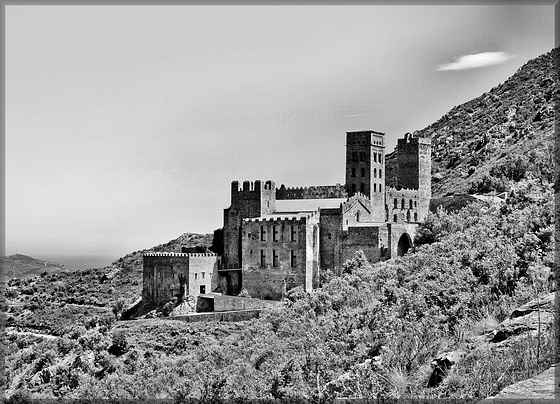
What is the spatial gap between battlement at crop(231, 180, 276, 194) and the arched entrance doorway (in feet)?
33.7

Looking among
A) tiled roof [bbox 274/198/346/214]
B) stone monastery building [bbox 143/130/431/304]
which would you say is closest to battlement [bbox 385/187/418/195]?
stone monastery building [bbox 143/130/431/304]

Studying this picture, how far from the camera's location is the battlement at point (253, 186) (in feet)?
177

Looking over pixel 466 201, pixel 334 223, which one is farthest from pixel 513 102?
pixel 334 223

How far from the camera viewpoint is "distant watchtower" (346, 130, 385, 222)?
58.8 m

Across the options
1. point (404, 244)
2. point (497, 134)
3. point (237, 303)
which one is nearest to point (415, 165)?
point (404, 244)

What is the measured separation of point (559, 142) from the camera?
31.8 metres

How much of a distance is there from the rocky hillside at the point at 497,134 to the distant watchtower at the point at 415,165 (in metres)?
4.28

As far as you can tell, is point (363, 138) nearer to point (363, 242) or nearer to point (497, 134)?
point (363, 242)

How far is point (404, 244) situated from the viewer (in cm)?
5125

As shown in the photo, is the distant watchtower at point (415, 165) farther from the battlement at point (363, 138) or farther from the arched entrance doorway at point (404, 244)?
the arched entrance doorway at point (404, 244)

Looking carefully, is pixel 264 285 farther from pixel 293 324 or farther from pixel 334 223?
pixel 293 324

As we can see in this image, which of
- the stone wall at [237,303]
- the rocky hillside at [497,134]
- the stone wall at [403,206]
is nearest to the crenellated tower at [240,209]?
the stone wall at [237,303]

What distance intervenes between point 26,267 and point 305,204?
62.9 meters

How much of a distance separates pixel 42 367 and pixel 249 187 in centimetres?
1882
